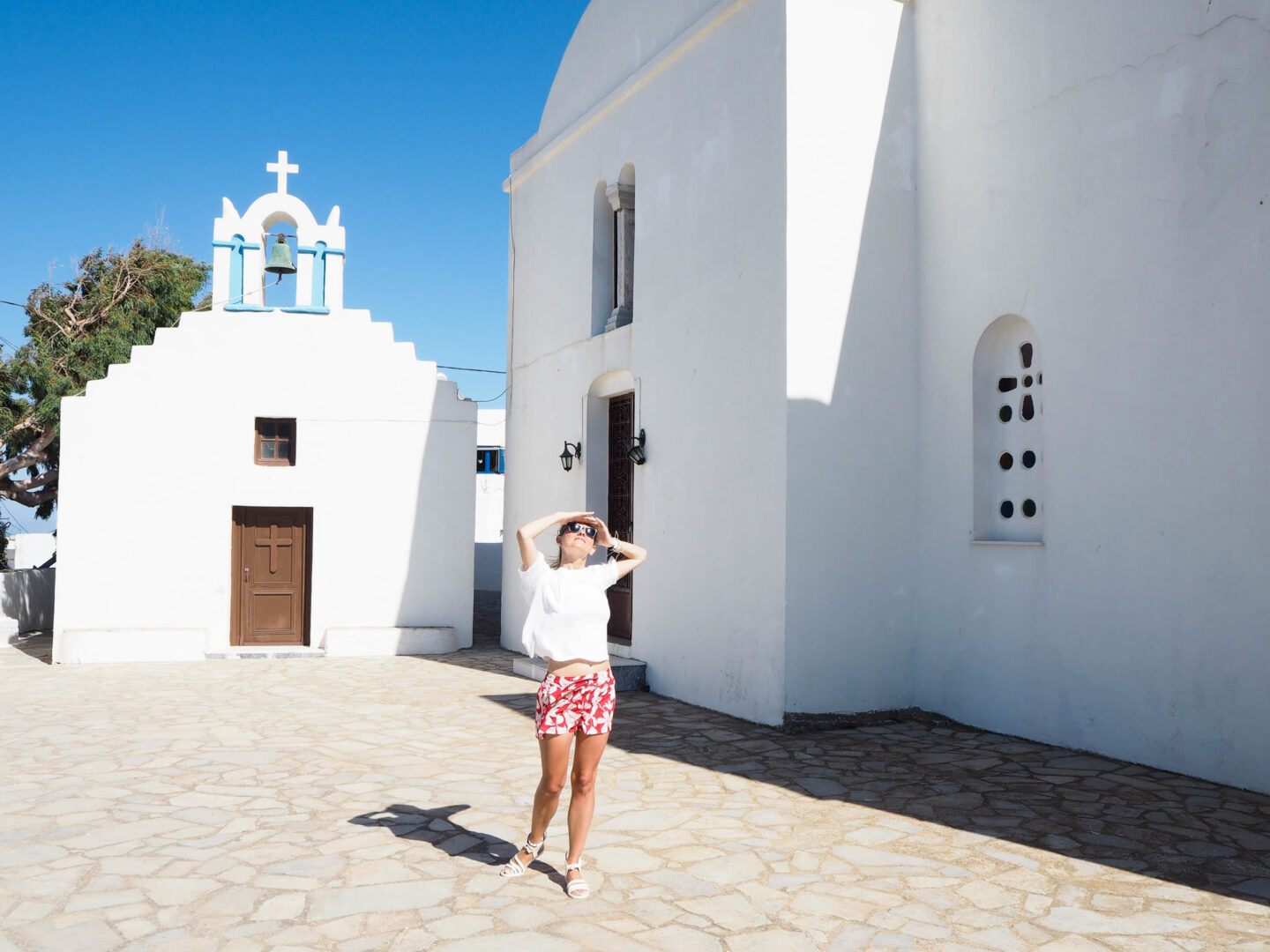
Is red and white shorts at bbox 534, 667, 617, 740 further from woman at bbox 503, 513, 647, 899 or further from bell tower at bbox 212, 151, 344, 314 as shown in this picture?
bell tower at bbox 212, 151, 344, 314

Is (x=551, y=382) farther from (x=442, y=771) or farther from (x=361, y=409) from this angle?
(x=442, y=771)

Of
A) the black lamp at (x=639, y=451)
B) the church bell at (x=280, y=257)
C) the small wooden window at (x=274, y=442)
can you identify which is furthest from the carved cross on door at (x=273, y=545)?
the black lamp at (x=639, y=451)

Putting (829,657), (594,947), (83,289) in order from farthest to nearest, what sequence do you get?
(83,289), (829,657), (594,947)

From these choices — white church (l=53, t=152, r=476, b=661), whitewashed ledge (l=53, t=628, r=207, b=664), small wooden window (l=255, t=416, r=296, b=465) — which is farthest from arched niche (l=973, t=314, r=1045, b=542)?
whitewashed ledge (l=53, t=628, r=207, b=664)

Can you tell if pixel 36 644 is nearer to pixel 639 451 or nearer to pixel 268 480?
pixel 268 480

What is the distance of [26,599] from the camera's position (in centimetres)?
1496

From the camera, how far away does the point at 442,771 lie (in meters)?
6.68

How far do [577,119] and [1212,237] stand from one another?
24.0 feet

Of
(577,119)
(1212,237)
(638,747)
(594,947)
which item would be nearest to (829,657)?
(638,747)

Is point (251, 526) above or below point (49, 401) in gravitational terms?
below

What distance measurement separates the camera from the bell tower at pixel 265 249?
13344 millimetres

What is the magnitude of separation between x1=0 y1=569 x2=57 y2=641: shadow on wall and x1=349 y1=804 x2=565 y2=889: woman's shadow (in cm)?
1085

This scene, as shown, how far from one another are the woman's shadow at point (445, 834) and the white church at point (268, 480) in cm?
757

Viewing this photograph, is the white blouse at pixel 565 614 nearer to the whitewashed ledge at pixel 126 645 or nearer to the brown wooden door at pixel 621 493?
the brown wooden door at pixel 621 493
